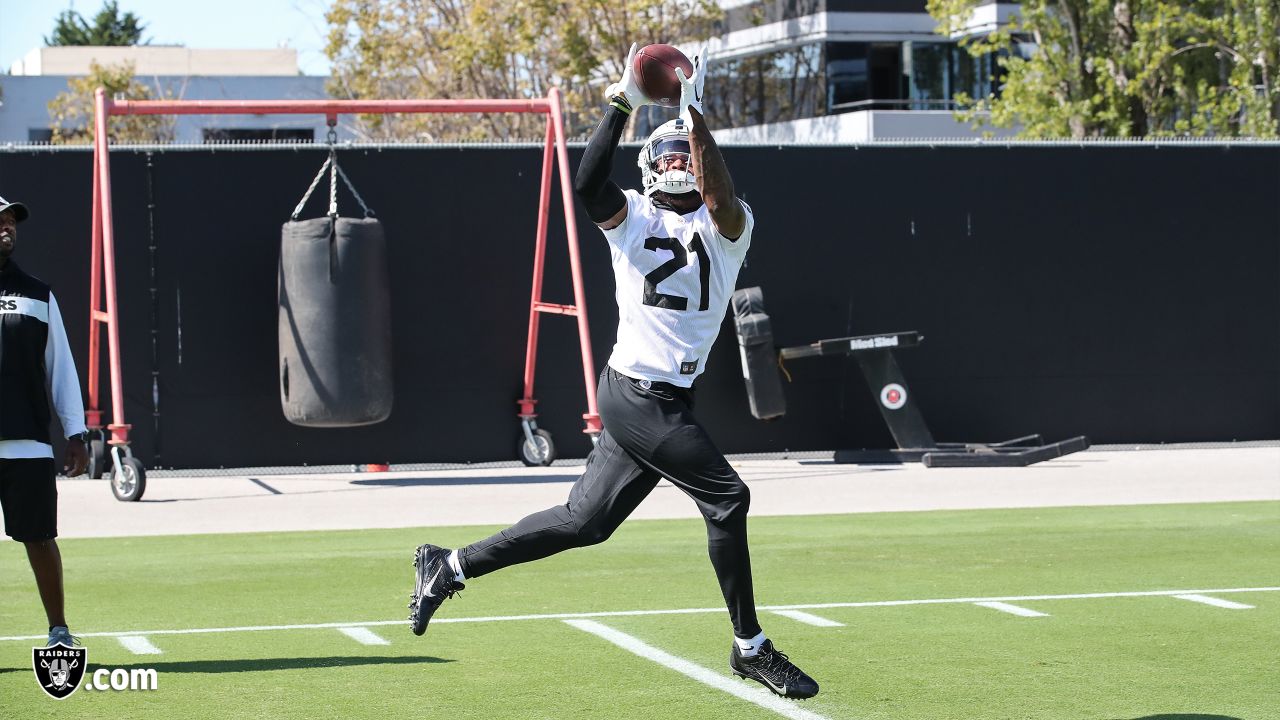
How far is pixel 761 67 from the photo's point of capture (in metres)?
43.7

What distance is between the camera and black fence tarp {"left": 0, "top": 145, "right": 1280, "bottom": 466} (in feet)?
52.7

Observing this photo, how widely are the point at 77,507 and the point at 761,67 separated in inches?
1256

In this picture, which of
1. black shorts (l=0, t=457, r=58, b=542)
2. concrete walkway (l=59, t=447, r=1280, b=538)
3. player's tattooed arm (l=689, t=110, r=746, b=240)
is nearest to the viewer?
player's tattooed arm (l=689, t=110, r=746, b=240)

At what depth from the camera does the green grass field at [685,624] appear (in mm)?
6289

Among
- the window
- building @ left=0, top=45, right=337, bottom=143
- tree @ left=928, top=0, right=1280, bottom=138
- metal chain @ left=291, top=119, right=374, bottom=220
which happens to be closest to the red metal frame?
metal chain @ left=291, top=119, right=374, bottom=220

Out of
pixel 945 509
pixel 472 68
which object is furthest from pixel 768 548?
pixel 472 68

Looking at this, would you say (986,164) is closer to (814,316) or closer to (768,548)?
(814,316)

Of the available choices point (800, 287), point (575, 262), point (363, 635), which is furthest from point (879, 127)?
point (363, 635)

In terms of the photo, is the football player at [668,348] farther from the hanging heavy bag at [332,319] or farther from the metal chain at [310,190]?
the hanging heavy bag at [332,319]

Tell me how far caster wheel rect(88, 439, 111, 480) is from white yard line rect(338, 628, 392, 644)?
7847mm

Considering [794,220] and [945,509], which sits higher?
[794,220]

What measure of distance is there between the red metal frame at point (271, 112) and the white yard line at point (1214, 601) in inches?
250

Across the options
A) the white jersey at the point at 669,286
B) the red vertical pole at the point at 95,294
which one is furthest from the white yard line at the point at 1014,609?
the red vertical pole at the point at 95,294

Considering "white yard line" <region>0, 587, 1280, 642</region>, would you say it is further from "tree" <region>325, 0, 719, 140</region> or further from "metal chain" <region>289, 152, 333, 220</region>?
"tree" <region>325, 0, 719, 140</region>
